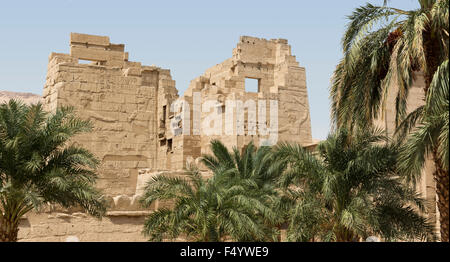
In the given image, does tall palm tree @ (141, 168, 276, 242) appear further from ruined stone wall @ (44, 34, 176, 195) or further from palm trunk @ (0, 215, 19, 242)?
ruined stone wall @ (44, 34, 176, 195)

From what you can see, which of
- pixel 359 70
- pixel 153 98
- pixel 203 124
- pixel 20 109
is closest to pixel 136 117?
pixel 153 98

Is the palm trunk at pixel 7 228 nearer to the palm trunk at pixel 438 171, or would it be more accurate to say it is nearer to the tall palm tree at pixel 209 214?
the tall palm tree at pixel 209 214

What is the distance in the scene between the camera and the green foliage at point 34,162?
11.2m

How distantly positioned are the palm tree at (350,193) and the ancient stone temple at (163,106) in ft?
18.6

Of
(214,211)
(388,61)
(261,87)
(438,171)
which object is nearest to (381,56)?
(388,61)

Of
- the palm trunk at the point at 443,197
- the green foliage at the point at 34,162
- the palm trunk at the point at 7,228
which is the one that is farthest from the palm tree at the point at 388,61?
the palm trunk at the point at 7,228

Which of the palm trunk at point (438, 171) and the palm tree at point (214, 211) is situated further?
the palm tree at point (214, 211)

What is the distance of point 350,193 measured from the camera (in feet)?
39.2

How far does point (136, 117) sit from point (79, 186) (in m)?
9.50

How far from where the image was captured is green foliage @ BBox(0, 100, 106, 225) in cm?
1125

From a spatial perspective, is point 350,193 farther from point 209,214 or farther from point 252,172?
point 252,172

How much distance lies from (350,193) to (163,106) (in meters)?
14.6

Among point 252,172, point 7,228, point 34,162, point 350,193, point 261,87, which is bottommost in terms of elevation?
point 7,228
